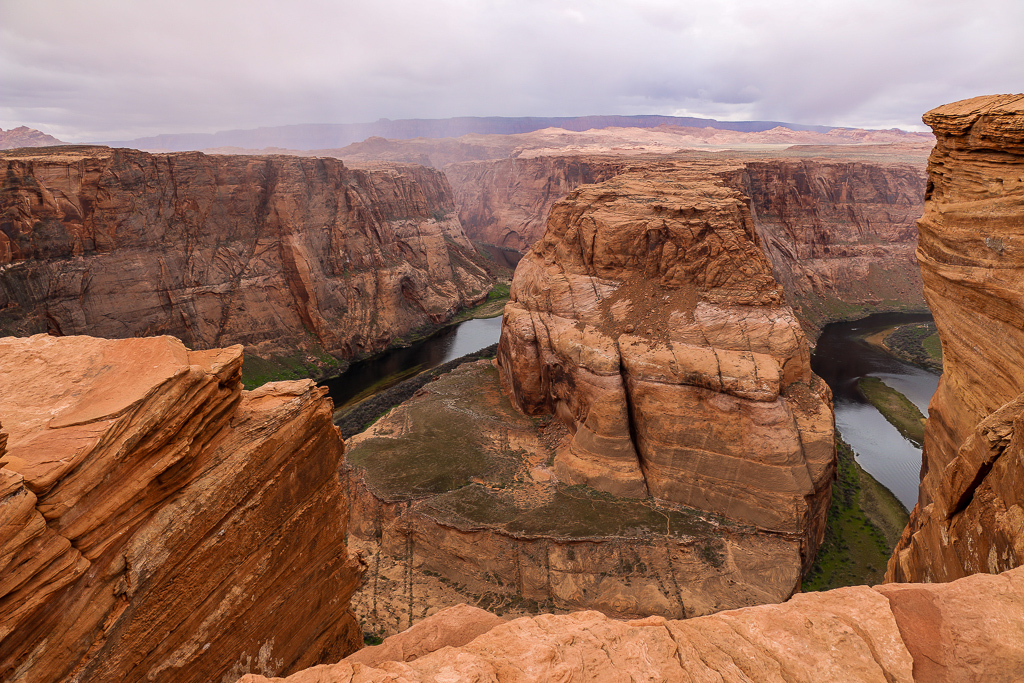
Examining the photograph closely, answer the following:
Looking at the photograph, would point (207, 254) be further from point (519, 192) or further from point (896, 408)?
point (519, 192)

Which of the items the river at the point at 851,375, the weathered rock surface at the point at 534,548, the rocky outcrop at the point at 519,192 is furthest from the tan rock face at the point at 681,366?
the rocky outcrop at the point at 519,192

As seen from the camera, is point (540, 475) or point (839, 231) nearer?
point (540, 475)

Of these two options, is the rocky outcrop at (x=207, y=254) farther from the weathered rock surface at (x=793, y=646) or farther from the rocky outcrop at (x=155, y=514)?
the weathered rock surface at (x=793, y=646)

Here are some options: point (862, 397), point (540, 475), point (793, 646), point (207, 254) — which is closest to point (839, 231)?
point (862, 397)

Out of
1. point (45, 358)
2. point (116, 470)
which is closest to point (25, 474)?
point (116, 470)

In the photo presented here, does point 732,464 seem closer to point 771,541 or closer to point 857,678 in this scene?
point 771,541

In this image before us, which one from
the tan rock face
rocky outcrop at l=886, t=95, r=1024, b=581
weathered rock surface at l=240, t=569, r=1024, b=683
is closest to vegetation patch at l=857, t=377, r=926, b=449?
the tan rock face
